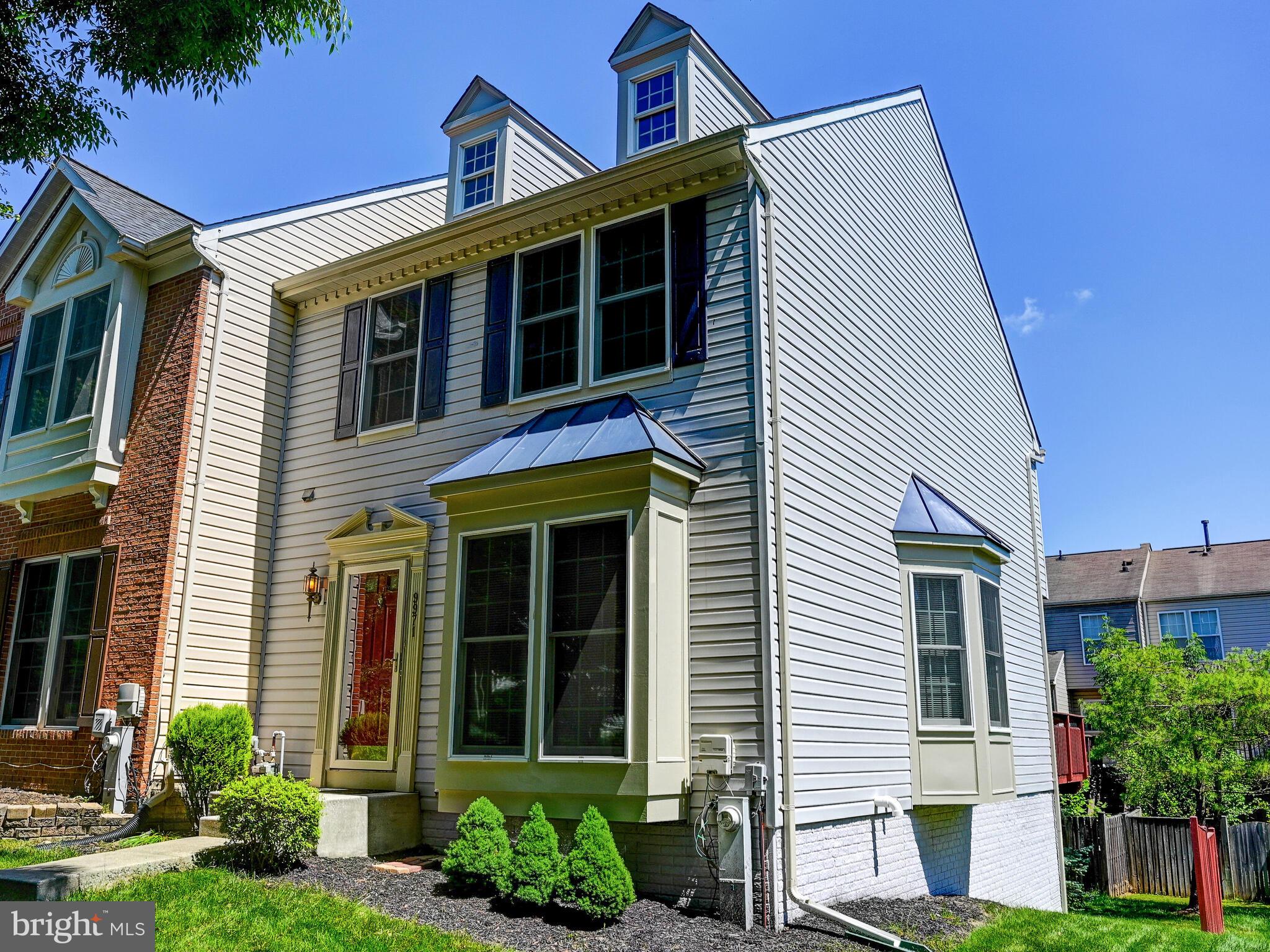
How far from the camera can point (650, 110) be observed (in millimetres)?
11109

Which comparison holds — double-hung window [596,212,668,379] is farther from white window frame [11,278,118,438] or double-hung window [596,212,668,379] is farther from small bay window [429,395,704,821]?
white window frame [11,278,118,438]

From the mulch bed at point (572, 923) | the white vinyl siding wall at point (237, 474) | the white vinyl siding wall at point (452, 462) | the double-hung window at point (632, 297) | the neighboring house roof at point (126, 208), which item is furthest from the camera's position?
the neighboring house roof at point (126, 208)

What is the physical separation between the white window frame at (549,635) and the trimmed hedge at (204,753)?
3.89 metres

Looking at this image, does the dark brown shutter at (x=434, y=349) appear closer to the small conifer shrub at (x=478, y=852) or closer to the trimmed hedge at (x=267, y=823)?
the trimmed hedge at (x=267, y=823)

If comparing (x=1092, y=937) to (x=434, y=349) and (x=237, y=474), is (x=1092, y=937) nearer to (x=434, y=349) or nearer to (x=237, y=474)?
(x=434, y=349)

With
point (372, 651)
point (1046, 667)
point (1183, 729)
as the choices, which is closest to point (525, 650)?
point (372, 651)

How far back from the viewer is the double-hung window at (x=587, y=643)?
8.09 meters

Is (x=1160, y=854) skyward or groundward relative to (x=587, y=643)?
groundward

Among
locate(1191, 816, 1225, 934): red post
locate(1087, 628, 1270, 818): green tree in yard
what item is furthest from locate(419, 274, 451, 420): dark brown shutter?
locate(1087, 628, 1270, 818): green tree in yard

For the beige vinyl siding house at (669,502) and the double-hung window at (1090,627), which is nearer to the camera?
the beige vinyl siding house at (669,502)

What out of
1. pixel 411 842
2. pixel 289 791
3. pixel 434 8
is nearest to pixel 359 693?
pixel 411 842

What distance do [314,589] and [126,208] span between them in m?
6.50

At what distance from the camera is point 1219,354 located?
2166 cm

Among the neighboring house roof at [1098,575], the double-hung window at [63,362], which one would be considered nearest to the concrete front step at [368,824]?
the double-hung window at [63,362]
